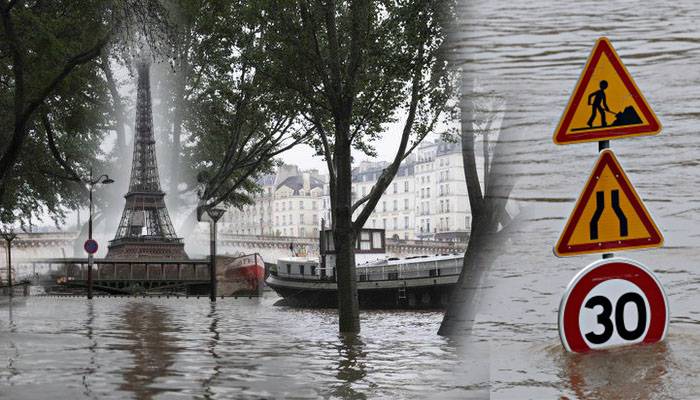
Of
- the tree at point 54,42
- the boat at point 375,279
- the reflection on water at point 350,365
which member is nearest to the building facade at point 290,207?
the boat at point 375,279

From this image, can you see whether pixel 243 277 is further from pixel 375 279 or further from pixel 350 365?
pixel 350 365

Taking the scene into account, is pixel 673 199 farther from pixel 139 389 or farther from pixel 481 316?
pixel 139 389

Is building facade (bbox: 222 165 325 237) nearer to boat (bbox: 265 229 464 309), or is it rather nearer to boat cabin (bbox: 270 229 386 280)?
boat cabin (bbox: 270 229 386 280)

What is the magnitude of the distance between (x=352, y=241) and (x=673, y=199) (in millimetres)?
11520

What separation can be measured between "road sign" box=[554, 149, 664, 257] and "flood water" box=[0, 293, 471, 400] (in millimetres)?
2811

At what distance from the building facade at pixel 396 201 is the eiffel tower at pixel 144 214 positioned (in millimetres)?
49286

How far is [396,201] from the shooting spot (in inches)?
5148

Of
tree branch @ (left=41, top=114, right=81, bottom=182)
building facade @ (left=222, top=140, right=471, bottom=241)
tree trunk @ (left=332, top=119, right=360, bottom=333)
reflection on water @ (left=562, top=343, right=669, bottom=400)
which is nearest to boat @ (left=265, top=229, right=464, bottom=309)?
tree branch @ (left=41, top=114, right=81, bottom=182)

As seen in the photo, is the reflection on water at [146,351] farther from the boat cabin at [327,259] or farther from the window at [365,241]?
the window at [365,241]

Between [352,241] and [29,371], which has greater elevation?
[352,241]

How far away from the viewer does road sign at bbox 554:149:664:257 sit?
281 centimetres

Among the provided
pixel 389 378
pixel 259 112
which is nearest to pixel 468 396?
pixel 389 378

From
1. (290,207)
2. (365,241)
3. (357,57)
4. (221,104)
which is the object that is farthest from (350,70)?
(290,207)

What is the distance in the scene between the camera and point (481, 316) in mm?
3344
